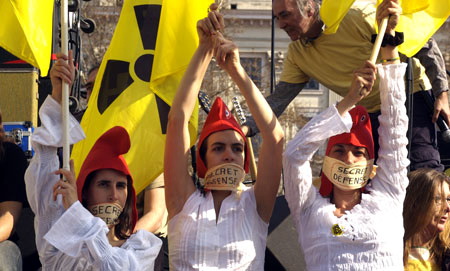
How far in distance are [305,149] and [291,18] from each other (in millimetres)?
→ 1145

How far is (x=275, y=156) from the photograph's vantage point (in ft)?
15.7

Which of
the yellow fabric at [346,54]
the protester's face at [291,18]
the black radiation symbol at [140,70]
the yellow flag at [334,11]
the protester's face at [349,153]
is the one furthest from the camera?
the black radiation symbol at [140,70]

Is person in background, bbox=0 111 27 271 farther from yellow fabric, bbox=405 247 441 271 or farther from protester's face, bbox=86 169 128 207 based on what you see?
yellow fabric, bbox=405 247 441 271

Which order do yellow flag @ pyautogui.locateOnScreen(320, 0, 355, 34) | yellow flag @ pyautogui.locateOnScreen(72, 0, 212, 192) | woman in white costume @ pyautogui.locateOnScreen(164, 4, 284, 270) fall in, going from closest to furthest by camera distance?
woman in white costume @ pyautogui.locateOnScreen(164, 4, 284, 270), yellow flag @ pyautogui.locateOnScreen(320, 0, 355, 34), yellow flag @ pyautogui.locateOnScreen(72, 0, 212, 192)

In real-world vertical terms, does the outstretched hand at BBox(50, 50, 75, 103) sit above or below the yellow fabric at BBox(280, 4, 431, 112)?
below

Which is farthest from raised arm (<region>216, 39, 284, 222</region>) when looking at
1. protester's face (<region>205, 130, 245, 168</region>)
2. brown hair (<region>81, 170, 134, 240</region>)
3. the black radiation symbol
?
the black radiation symbol

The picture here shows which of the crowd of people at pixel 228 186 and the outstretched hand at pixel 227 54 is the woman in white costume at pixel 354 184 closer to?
the crowd of people at pixel 228 186

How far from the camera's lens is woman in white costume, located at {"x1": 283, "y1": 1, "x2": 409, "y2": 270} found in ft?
15.4

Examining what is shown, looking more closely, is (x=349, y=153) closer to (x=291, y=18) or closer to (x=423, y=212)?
(x=423, y=212)

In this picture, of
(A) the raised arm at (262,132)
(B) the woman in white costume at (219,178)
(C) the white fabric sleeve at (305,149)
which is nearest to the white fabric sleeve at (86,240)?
(B) the woman in white costume at (219,178)

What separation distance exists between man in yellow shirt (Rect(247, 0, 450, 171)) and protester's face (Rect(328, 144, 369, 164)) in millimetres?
804

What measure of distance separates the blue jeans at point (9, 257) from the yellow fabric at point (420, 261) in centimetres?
202

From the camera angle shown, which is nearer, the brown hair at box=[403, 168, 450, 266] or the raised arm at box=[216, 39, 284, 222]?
the raised arm at box=[216, 39, 284, 222]

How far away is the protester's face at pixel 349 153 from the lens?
484 centimetres
